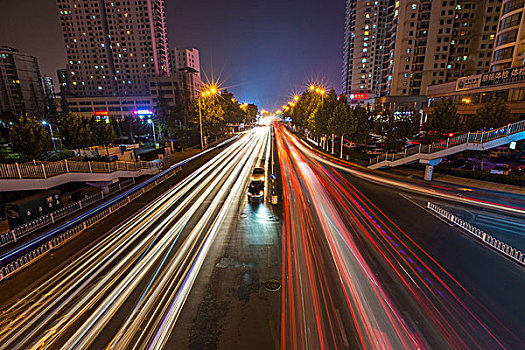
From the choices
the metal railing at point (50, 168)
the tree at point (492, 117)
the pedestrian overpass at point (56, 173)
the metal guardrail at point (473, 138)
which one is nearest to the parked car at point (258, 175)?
the pedestrian overpass at point (56, 173)

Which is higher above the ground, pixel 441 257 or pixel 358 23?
pixel 358 23

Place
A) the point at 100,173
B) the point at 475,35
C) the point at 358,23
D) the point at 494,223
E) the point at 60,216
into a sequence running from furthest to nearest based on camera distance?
the point at 358,23
the point at 475,35
the point at 100,173
the point at 60,216
the point at 494,223

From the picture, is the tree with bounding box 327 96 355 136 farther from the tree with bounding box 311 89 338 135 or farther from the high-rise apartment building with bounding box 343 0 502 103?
the high-rise apartment building with bounding box 343 0 502 103

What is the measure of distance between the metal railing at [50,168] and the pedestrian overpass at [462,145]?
29.5 metres

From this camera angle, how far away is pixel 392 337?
7098mm

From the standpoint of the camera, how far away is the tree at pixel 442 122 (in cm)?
2480

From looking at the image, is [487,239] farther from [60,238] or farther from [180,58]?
[180,58]

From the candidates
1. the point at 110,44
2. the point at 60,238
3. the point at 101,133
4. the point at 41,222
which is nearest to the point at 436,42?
the point at 101,133

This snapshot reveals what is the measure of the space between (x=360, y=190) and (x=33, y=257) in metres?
23.2

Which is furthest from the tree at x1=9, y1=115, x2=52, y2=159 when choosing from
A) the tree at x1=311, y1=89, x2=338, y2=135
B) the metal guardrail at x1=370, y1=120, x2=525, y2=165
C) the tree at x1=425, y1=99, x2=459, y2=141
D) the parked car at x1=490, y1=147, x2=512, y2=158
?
the parked car at x1=490, y1=147, x2=512, y2=158

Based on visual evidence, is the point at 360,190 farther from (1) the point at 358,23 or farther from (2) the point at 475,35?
(1) the point at 358,23

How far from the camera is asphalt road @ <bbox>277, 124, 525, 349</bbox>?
7207mm

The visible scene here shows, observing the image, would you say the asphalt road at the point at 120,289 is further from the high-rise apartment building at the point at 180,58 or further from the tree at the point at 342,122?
the high-rise apartment building at the point at 180,58

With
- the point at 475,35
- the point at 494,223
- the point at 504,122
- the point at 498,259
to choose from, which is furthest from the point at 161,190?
the point at 475,35
